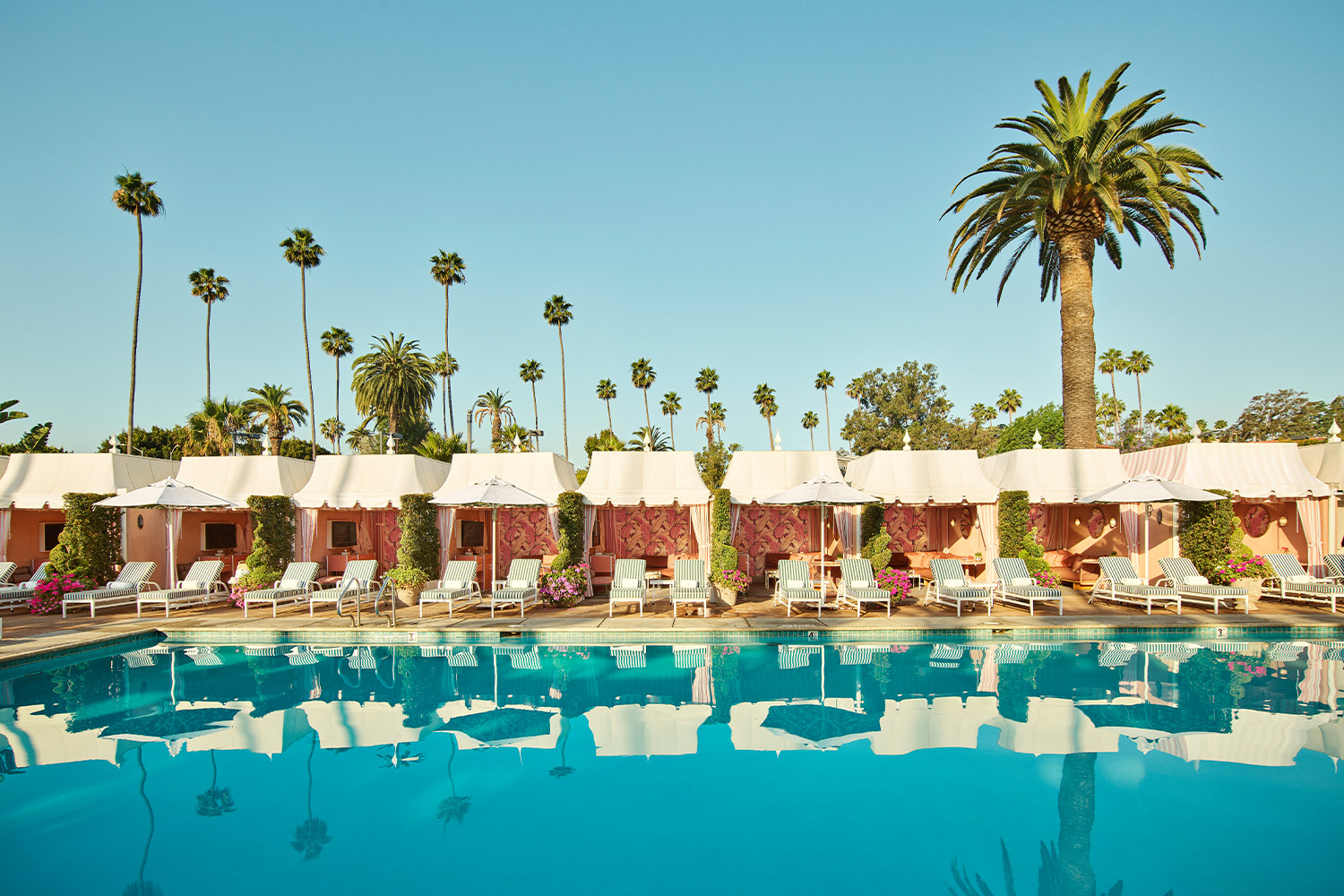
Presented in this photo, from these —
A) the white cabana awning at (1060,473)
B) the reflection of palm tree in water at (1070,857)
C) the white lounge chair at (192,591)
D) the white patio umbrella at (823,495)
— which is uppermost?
the white cabana awning at (1060,473)

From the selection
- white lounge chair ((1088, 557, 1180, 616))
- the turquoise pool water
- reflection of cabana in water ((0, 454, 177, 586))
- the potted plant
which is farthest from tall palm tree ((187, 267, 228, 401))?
white lounge chair ((1088, 557, 1180, 616))

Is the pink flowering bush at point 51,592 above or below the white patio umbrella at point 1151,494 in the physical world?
below

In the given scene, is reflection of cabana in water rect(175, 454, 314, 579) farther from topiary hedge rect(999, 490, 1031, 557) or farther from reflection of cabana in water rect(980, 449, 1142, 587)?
reflection of cabana in water rect(980, 449, 1142, 587)

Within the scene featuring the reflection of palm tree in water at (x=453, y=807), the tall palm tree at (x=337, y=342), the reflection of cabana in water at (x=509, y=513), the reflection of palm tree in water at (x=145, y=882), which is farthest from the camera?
the tall palm tree at (x=337, y=342)

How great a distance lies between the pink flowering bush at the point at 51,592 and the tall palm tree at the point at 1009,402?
6139 centimetres

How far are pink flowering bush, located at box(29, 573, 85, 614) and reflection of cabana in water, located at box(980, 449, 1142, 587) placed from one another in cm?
2137

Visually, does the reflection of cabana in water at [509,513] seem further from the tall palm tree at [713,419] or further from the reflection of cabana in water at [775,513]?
the tall palm tree at [713,419]

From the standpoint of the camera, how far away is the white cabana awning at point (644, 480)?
1622cm

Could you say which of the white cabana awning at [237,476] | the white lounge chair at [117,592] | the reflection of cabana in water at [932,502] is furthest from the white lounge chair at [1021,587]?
the white lounge chair at [117,592]

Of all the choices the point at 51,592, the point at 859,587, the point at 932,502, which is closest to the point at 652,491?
the point at 859,587

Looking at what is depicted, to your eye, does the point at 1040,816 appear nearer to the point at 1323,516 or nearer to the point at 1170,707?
the point at 1170,707

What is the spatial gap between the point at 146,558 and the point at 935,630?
1922 cm

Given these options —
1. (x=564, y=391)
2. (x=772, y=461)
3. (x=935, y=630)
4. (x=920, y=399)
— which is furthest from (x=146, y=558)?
(x=920, y=399)

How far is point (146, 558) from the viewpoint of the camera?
17.3m
